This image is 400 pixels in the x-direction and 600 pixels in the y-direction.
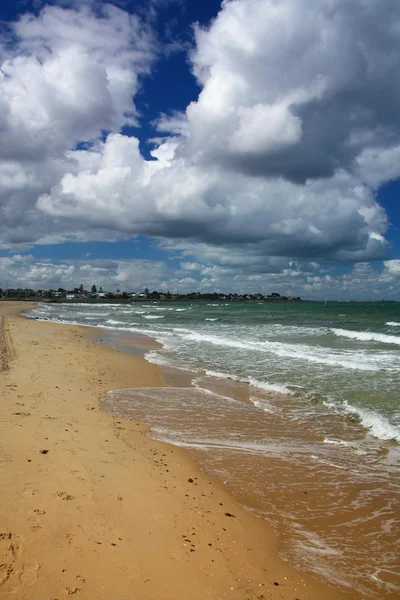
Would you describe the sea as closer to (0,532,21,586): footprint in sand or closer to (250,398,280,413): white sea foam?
(250,398,280,413): white sea foam

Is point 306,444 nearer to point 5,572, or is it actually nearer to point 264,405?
point 264,405

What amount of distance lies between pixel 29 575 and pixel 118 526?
1102 mm

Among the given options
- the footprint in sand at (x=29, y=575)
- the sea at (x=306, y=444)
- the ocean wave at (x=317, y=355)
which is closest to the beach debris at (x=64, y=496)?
the footprint in sand at (x=29, y=575)

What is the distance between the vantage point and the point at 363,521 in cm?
491

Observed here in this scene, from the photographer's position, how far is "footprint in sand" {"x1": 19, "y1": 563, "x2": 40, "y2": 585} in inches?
130

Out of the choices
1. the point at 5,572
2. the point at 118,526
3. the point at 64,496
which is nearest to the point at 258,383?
the point at 64,496

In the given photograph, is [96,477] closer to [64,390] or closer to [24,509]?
[24,509]

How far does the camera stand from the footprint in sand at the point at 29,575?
3298mm

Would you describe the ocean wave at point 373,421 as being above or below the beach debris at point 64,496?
below

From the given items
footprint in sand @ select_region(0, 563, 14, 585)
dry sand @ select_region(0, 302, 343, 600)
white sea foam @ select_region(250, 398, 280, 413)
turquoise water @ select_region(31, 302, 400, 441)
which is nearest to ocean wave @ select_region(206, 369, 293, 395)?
turquoise water @ select_region(31, 302, 400, 441)

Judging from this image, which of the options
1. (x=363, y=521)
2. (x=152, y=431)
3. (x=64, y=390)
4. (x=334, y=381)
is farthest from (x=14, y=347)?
(x=363, y=521)

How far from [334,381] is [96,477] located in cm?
989

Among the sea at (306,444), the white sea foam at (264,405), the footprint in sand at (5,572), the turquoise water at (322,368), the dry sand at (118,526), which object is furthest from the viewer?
the turquoise water at (322,368)

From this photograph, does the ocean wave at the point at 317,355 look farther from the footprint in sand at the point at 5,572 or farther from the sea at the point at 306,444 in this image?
the footprint in sand at the point at 5,572
